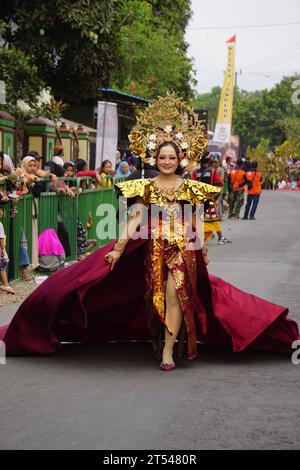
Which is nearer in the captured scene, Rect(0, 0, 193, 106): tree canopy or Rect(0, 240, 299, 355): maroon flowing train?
Rect(0, 240, 299, 355): maroon flowing train

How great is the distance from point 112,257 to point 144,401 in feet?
4.75

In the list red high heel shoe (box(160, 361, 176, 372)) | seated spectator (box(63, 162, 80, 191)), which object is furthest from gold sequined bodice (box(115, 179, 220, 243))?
seated spectator (box(63, 162, 80, 191))

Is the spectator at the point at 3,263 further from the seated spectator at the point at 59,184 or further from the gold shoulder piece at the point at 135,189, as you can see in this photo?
the gold shoulder piece at the point at 135,189

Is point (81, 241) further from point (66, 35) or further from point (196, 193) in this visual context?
point (66, 35)

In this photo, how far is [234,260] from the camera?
16391 millimetres

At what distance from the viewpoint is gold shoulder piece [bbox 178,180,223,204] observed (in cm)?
791

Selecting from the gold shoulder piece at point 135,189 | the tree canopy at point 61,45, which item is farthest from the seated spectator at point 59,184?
the tree canopy at point 61,45

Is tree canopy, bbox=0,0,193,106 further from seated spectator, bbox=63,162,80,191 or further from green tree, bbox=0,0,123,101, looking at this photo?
seated spectator, bbox=63,162,80,191

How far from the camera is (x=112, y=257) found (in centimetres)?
778

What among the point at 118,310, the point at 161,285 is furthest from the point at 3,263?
the point at 161,285

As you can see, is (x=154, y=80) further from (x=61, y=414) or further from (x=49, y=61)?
(x=61, y=414)

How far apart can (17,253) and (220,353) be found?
517 cm

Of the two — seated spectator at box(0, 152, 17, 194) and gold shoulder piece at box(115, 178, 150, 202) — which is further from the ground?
gold shoulder piece at box(115, 178, 150, 202)
